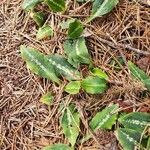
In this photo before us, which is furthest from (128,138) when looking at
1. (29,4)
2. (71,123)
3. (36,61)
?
(29,4)

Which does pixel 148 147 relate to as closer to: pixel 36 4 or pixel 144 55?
pixel 144 55

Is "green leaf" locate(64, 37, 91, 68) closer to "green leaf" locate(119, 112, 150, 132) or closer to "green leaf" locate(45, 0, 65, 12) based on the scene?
"green leaf" locate(45, 0, 65, 12)

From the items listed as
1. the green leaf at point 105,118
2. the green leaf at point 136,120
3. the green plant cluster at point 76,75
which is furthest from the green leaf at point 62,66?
the green leaf at point 136,120

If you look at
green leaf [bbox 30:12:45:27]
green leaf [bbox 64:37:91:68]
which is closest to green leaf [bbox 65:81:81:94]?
green leaf [bbox 64:37:91:68]

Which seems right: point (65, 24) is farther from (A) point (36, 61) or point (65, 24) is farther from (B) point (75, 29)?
(A) point (36, 61)

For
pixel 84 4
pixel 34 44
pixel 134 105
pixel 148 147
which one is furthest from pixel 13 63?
pixel 148 147
